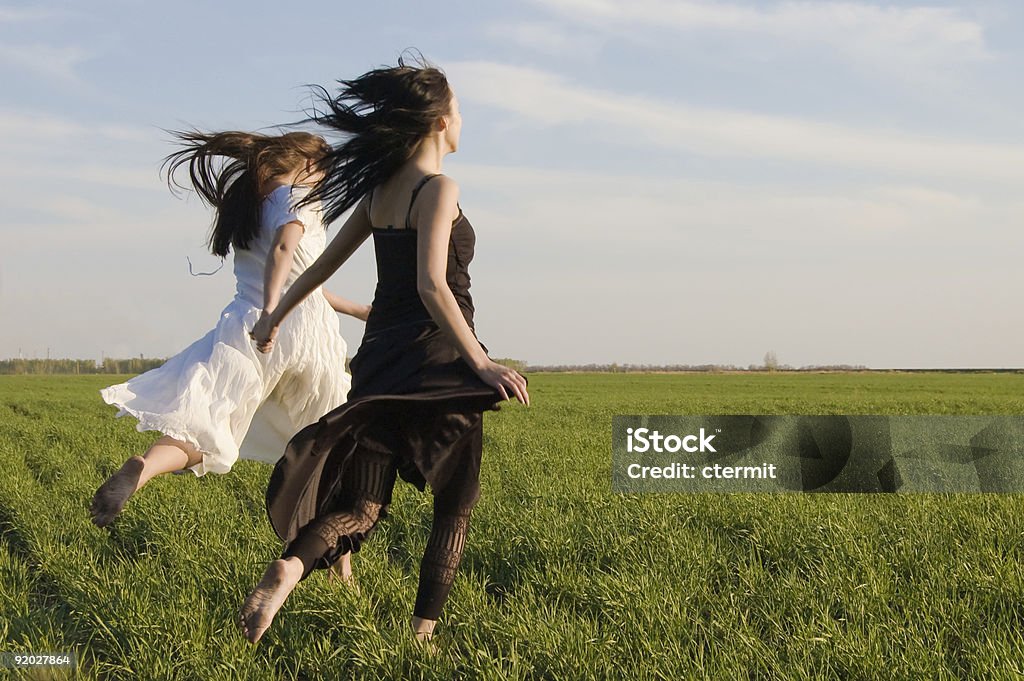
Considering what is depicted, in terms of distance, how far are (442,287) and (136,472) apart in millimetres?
2200

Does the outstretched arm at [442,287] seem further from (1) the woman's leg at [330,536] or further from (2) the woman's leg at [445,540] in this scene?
(1) the woman's leg at [330,536]

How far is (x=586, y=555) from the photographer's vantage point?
5.38 metres

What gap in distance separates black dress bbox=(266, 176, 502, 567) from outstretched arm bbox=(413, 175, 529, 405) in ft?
0.30

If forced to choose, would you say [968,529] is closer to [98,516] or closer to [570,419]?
[98,516]

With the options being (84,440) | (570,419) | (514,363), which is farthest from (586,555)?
(514,363)

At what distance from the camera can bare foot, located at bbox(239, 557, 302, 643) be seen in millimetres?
3254

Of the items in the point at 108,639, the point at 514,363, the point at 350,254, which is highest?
the point at 514,363

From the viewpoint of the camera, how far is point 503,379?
11.2 ft

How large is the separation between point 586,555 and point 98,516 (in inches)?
95.3

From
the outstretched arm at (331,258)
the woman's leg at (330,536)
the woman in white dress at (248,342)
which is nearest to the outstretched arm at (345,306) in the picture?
the woman in white dress at (248,342)

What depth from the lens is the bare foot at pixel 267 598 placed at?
128 inches

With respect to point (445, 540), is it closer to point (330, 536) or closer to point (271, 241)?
point (330, 536)

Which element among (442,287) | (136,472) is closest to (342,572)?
(136,472)

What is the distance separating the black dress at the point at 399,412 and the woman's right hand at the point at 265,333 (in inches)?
36.6
